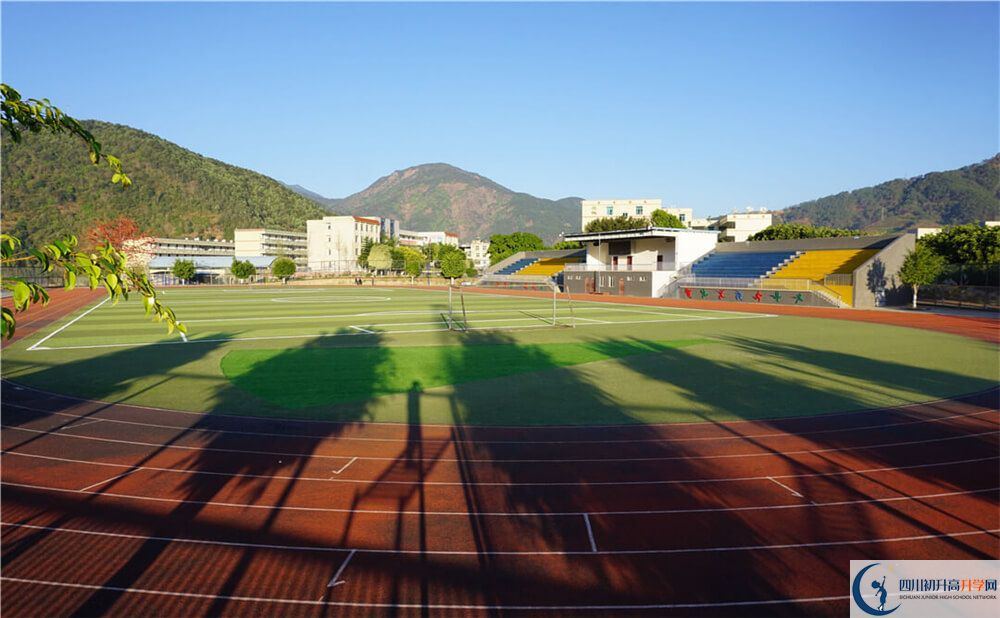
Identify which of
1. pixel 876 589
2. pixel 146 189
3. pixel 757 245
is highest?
pixel 146 189

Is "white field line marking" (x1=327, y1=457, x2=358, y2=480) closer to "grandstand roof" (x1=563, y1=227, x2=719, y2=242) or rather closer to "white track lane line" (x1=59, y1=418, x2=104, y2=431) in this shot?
"white track lane line" (x1=59, y1=418, x2=104, y2=431)

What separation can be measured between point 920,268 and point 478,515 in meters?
42.4

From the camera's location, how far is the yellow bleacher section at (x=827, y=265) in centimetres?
4091

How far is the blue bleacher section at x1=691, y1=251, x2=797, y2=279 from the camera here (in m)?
49.8

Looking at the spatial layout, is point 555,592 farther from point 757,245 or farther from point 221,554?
point 757,245

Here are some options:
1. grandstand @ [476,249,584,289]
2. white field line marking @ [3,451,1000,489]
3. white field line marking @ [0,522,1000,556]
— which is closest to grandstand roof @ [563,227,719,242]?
grandstand @ [476,249,584,289]

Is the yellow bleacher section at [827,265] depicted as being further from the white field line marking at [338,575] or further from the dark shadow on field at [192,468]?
the white field line marking at [338,575]

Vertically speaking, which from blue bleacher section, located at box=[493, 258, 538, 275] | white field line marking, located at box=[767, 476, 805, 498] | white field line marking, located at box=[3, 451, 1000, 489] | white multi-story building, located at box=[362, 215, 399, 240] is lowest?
white field line marking, located at box=[767, 476, 805, 498]

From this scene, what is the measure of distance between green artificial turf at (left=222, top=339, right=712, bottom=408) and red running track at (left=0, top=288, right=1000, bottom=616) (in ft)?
A: 11.0

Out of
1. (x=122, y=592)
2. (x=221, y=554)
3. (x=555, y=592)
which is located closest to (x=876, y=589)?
(x=555, y=592)

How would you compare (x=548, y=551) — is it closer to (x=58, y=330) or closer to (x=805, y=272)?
(x=58, y=330)

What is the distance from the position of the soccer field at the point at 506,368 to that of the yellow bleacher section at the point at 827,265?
1195cm

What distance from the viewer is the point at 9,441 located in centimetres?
1073

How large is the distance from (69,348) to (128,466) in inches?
648
